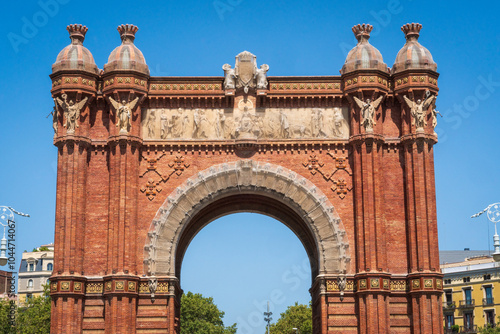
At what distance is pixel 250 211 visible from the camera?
45.2 meters

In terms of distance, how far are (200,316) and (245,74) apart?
6126cm

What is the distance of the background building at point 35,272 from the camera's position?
362ft

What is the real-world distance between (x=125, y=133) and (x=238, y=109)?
5258 mm

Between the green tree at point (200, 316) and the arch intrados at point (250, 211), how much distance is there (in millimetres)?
53118

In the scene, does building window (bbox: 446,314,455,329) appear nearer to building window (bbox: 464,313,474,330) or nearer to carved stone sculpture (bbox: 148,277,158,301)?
building window (bbox: 464,313,474,330)

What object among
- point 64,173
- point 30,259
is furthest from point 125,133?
point 30,259

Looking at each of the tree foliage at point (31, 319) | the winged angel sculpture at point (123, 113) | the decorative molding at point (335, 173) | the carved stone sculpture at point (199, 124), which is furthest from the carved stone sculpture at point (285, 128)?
the tree foliage at point (31, 319)

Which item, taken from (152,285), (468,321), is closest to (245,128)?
(152,285)

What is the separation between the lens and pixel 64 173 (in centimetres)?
4088

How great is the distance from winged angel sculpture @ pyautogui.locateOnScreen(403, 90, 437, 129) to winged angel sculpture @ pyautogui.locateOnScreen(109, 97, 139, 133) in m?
12.3

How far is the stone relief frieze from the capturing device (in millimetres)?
42031

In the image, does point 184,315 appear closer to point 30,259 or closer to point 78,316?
point 30,259

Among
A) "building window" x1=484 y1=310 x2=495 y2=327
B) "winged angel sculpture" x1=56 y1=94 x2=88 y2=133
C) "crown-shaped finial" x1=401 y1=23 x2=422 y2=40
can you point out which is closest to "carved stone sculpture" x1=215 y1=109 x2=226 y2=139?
"winged angel sculpture" x1=56 y1=94 x2=88 y2=133

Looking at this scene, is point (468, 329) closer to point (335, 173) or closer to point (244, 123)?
point (335, 173)
